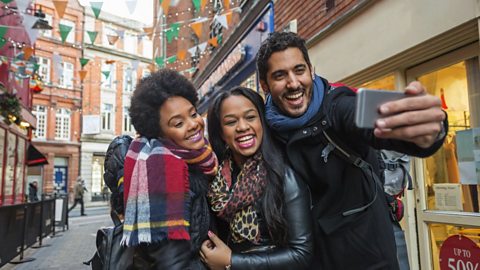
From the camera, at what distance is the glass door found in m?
3.48

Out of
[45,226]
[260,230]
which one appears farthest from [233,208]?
[45,226]

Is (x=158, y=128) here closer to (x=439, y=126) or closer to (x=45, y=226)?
(x=439, y=126)

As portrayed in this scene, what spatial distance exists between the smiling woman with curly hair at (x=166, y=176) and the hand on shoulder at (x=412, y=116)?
970 millimetres

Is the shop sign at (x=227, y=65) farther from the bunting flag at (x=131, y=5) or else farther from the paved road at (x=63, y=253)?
the paved road at (x=63, y=253)

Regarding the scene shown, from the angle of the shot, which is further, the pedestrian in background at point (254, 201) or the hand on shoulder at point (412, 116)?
the pedestrian in background at point (254, 201)

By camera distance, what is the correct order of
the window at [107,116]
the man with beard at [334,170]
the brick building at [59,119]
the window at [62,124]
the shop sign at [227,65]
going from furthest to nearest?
the window at [107,116], the window at [62,124], the brick building at [59,119], the shop sign at [227,65], the man with beard at [334,170]

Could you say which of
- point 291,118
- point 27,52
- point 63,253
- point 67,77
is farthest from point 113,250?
point 67,77

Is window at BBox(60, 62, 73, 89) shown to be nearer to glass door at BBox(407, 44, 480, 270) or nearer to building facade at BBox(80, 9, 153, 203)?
building facade at BBox(80, 9, 153, 203)

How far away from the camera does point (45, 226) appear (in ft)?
31.5

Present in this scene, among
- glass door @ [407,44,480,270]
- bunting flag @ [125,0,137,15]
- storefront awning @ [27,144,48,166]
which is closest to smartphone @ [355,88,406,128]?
glass door @ [407,44,480,270]

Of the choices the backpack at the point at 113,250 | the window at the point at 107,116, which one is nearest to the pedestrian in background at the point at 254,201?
the backpack at the point at 113,250

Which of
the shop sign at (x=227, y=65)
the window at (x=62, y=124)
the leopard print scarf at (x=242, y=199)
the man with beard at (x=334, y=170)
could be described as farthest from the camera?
the window at (x=62, y=124)

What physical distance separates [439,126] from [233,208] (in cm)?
100

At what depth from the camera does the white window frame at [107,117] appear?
31.7 m
